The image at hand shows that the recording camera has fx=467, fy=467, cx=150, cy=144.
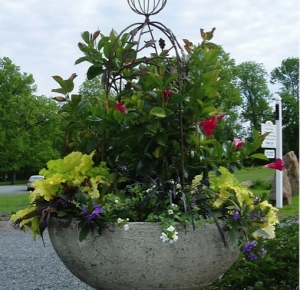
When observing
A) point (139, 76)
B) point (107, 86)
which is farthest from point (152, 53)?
point (107, 86)

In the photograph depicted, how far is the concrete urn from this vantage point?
1785mm

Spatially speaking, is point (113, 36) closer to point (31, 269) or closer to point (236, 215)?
point (236, 215)

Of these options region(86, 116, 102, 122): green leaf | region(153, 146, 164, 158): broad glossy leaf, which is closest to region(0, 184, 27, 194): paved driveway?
region(86, 116, 102, 122): green leaf

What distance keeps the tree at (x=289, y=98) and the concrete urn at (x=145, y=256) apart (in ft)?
91.8

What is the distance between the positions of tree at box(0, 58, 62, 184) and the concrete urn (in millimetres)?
24275

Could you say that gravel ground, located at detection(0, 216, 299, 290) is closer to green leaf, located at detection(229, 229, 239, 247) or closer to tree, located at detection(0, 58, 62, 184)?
green leaf, located at detection(229, 229, 239, 247)

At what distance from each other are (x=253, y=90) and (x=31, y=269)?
27.8 m

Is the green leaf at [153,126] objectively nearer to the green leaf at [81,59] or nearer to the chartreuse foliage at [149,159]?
the chartreuse foliage at [149,159]

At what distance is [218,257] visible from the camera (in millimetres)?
1888

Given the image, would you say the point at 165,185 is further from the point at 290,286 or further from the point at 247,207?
the point at 290,286

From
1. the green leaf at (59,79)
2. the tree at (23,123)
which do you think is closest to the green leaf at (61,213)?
the green leaf at (59,79)

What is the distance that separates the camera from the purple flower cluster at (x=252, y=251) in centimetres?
234

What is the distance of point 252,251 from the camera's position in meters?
2.60

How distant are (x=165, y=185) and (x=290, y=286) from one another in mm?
1276
